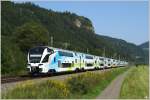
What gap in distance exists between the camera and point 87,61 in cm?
6625

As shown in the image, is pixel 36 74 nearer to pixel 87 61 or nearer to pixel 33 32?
pixel 87 61

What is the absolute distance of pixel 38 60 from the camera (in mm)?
40188

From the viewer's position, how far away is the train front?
4000 centimetres

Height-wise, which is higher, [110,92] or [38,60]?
[38,60]

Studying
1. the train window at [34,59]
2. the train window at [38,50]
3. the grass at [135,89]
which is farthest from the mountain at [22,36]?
the grass at [135,89]

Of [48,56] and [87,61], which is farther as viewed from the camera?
[87,61]

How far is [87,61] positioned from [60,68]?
70.0 ft

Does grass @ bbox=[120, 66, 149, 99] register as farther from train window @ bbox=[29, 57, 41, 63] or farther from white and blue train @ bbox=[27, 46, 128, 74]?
train window @ bbox=[29, 57, 41, 63]

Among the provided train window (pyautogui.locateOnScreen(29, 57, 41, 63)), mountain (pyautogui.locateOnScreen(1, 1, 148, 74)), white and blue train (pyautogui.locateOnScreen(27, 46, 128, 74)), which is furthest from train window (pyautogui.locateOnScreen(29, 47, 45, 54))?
mountain (pyautogui.locateOnScreen(1, 1, 148, 74))

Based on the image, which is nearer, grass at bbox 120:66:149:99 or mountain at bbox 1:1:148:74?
grass at bbox 120:66:149:99

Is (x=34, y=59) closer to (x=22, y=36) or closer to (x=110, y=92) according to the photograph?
(x=110, y=92)

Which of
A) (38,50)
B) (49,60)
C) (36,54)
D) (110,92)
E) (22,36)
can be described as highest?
(22,36)

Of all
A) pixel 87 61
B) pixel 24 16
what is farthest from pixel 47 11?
pixel 87 61

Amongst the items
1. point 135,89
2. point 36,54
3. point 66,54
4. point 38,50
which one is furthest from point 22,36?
point 135,89
